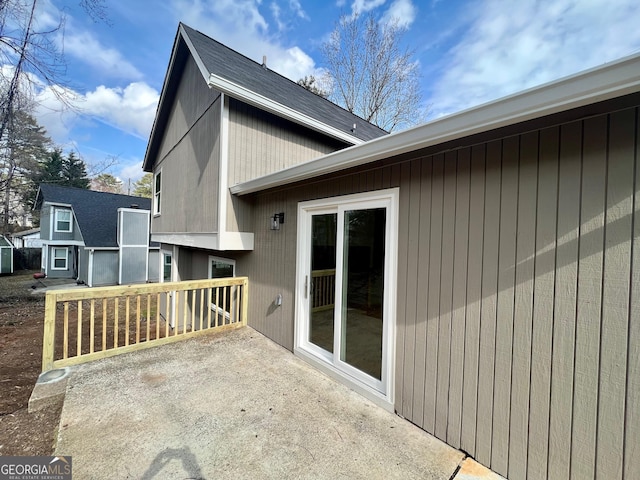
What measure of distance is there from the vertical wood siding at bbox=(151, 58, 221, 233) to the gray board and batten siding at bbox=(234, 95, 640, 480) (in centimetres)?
366

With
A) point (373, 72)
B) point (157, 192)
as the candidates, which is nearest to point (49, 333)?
point (157, 192)

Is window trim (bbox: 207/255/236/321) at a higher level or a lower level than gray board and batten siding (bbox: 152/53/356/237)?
lower

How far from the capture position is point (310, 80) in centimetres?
1595

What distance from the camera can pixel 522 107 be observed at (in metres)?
1.61

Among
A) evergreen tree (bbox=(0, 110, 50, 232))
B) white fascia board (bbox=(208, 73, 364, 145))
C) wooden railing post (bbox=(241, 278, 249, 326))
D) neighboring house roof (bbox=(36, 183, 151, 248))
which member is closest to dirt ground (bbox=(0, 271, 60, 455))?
wooden railing post (bbox=(241, 278, 249, 326))

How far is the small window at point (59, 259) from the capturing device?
58.3 feet

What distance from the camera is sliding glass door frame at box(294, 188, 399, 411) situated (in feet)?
8.77

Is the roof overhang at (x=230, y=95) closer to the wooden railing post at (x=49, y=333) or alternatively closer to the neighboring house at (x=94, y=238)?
the wooden railing post at (x=49, y=333)

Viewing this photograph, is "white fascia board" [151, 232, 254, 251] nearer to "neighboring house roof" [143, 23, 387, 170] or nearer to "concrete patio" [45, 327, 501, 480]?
"concrete patio" [45, 327, 501, 480]

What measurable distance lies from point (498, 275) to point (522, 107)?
3.53 ft

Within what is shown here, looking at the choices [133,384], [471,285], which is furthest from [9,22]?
[471,285]

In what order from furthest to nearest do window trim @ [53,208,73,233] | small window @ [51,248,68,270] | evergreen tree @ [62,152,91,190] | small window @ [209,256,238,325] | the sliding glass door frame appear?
evergreen tree @ [62,152,91,190] → small window @ [51,248,68,270] → window trim @ [53,208,73,233] → small window @ [209,256,238,325] → the sliding glass door frame

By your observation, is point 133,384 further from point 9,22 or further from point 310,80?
point 310,80

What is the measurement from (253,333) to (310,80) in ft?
50.4
